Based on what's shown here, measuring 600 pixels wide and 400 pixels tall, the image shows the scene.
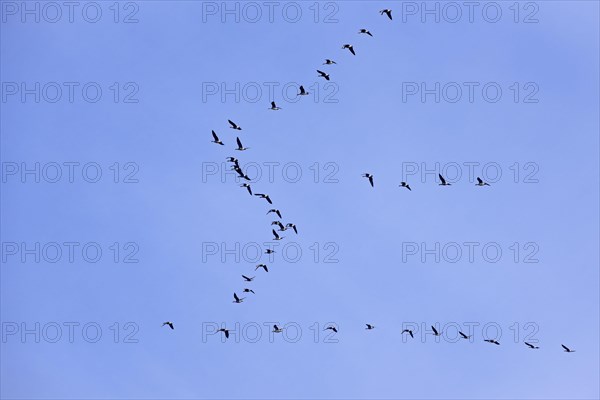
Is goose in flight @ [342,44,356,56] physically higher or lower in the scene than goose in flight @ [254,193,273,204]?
higher

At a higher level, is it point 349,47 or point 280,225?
point 349,47

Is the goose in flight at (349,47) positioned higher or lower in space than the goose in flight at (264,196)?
higher

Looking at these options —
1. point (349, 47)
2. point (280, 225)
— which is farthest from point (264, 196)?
point (349, 47)

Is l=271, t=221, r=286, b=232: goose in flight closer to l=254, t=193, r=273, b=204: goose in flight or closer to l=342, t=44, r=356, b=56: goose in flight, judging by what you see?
l=254, t=193, r=273, b=204: goose in flight

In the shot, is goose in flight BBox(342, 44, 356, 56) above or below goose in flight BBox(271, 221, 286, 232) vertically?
above

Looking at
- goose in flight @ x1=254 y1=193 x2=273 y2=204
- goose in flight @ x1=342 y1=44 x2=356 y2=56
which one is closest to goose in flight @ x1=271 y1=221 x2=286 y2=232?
goose in flight @ x1=254 y1=193 x2=273 y2=204

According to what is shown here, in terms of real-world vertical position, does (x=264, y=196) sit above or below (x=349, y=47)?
below

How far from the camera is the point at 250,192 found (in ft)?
477

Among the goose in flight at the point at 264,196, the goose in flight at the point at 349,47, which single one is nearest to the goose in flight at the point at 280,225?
the goose in flight at the point at 264,196

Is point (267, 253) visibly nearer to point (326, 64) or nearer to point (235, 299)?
point (235, 299)

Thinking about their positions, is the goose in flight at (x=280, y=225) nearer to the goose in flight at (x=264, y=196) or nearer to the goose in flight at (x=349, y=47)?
the goose in flight at (x=264, y=196)

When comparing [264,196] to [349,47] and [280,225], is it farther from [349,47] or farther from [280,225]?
[349,47]

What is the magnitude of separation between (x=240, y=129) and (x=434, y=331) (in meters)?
28.3

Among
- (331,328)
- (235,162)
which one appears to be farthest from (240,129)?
(331,328)
